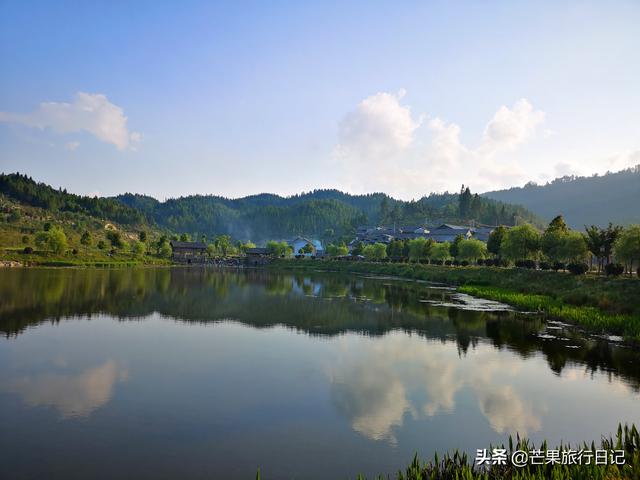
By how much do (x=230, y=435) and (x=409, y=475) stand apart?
663 cm

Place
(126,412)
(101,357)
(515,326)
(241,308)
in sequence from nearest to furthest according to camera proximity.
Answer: (126,412), (101,357), (515,326), (241,308)

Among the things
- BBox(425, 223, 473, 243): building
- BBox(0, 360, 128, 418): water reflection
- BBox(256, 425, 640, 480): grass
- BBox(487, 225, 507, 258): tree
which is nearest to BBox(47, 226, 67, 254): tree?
BBox(487, 225, 507, 258): tree

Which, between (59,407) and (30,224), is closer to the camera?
(59,407)

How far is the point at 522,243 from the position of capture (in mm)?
71125

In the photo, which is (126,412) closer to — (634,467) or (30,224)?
(634,467)

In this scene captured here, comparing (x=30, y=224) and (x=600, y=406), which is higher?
(x=30, y=224)

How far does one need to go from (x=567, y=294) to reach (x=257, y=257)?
445 feet

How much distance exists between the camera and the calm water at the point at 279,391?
14.1 m

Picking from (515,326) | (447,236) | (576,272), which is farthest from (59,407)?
(447,236)

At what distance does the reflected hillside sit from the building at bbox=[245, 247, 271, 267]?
105 metres

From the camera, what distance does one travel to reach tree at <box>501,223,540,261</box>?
6975cm

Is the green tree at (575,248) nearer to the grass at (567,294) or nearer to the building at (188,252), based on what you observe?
the grass at (567,294)

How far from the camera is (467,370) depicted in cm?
2508

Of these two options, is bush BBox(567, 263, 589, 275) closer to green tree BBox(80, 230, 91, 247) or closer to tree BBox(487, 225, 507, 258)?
tree BBox(487, 225, 507, 258)
